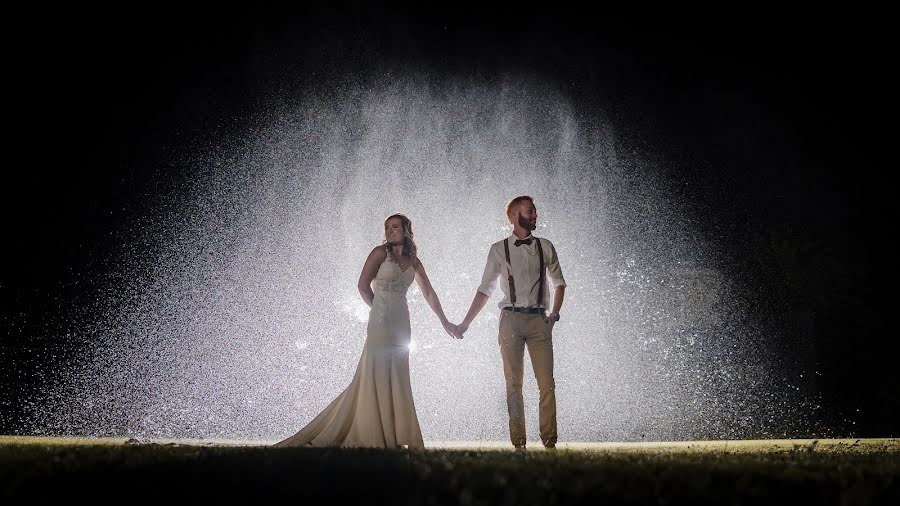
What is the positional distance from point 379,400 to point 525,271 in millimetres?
1907

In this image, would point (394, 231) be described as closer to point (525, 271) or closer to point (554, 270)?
point (525, 271)

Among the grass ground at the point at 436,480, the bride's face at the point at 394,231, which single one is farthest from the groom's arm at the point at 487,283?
the grass ground at the point at 436,480

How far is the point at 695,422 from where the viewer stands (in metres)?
15.9

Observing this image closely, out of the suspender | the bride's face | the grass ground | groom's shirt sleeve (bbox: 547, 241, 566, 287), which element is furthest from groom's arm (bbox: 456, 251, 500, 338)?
the grass ground

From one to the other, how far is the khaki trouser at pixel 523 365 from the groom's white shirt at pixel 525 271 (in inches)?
6.6

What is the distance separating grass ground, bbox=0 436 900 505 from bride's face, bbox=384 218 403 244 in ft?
9.24

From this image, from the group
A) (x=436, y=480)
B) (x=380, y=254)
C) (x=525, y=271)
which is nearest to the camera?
(x=436, y=480)

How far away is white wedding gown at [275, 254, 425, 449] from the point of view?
633 centimetres

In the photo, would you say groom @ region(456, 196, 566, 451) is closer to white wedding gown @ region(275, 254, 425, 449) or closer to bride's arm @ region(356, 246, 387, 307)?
white wedding gown @ region(275, 254, 425, 449)

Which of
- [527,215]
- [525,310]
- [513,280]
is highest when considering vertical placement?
[527,215]

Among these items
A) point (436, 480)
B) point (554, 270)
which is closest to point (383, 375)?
point (554, 270)

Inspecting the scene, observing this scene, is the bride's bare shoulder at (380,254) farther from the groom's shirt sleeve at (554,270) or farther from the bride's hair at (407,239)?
the groom's shirt sleeve at (554,270)

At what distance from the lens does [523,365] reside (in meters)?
6.46

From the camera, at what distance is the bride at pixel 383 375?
6.35m
